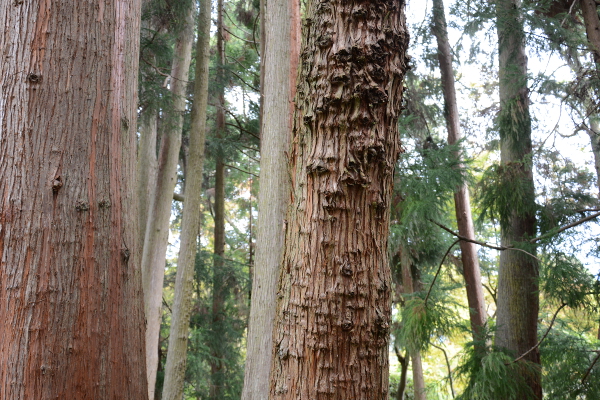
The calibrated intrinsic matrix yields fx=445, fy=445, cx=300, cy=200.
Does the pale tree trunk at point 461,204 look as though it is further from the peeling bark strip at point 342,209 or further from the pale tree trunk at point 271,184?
the peeling bark strip at point 342,209

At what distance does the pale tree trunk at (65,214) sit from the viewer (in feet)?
5.59

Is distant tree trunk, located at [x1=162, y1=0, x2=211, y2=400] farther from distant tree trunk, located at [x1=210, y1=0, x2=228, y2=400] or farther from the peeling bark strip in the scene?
the peeling bark strip

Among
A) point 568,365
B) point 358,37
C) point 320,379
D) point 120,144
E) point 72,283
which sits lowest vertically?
point 568,365

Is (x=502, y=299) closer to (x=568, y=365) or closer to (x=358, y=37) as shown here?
(x=568, y=365)

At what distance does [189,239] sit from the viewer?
6.26 m

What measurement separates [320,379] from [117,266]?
1.04 m

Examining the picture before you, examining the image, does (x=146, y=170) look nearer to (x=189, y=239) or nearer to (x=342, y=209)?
(x=189, y=239)

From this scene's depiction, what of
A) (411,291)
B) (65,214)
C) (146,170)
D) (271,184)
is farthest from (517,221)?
(146,170)

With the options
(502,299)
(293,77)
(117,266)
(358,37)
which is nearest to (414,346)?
(502,299)

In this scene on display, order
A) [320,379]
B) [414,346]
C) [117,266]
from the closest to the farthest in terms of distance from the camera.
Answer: [320,379], [117,266], [414,346]

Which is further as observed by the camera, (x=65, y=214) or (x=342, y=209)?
(x=65, y=214)

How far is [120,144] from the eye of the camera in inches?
77.9

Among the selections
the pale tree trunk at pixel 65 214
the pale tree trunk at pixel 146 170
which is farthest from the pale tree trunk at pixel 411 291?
the pale tree trunk at pixel 65 214

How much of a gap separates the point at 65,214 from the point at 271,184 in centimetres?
245
